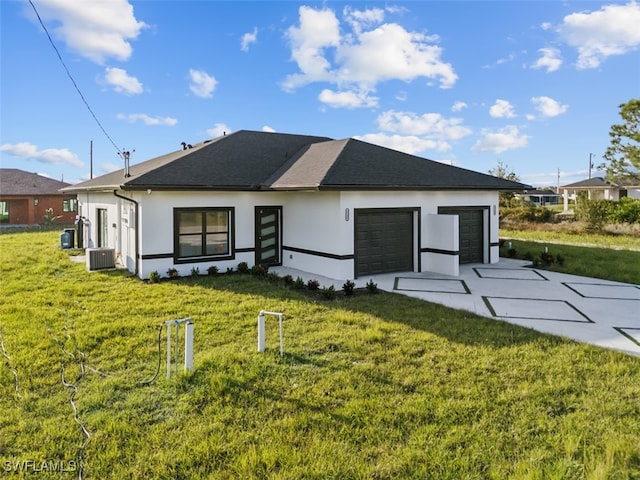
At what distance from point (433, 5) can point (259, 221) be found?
904 centimetres

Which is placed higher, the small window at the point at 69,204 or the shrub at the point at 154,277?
the small window at the point at 69,204

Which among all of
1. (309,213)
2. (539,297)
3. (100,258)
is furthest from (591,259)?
(100,258)

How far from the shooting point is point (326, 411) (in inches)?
167

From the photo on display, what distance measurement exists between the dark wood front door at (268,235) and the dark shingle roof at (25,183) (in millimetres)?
26121

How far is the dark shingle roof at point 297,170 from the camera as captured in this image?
11.3m

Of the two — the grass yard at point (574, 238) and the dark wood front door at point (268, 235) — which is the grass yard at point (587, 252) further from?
the dark wood front door at point (268, 235)

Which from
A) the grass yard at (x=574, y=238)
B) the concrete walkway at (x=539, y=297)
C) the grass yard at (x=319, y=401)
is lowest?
the grass yard at (x=319, y=401)

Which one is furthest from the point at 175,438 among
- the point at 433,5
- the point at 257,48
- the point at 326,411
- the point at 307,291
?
the point at 257,48

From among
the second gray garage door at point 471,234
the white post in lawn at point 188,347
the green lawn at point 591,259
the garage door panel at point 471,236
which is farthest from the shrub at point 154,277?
the green lawn at point 591,259

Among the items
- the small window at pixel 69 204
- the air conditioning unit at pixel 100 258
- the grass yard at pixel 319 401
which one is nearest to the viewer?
the grass yard at pixel 319 401

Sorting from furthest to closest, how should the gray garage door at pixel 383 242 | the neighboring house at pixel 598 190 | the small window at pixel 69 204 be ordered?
the neighboring house at pixel 598 190 → the small window at pixel 69 204 → the gray garage door at pixel 383 242

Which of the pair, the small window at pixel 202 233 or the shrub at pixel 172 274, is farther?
the small window at pixel 202 233

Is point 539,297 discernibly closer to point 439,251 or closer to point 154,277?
point 439,251

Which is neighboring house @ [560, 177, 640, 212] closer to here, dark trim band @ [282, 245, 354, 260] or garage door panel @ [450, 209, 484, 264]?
garage door panel @ [450, 209, 484, 264]
